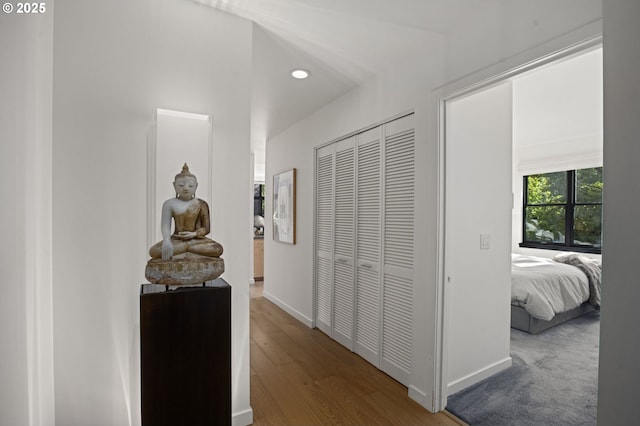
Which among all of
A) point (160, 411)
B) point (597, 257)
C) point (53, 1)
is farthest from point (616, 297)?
point (597, 257)

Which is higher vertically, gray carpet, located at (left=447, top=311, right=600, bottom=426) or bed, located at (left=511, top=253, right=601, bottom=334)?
bed, located at (left=511, top=253, right=601, bottom=334)

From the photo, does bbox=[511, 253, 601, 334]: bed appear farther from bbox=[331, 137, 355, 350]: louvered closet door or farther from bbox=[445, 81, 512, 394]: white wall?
bbox=[331, 137, 355, 350]: louvered closet door

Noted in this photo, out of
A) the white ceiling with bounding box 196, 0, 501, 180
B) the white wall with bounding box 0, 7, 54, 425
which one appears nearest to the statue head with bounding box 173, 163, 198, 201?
the white wall with bounding box 0, 7, 54, 425

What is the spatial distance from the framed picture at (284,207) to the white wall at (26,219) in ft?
9.10

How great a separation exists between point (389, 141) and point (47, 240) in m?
2.31

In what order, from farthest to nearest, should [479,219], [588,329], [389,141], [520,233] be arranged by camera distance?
1. [520,233]
2. [588,329]
3. [389,141]
4. [479,219]

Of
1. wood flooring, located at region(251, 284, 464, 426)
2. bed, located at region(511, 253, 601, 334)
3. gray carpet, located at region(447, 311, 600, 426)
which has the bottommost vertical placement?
wood flooring, located at region(251, 284, 464, 426)

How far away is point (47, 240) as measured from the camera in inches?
62.1

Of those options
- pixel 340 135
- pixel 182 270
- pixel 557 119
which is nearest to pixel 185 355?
pixel 182 270

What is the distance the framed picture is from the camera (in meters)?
4.19

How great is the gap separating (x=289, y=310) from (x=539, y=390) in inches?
109

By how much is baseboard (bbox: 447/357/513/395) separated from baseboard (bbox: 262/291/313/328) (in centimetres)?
177

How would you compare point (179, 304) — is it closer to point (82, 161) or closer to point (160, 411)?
point (160, 411)

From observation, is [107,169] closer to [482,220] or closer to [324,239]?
[324,239]
